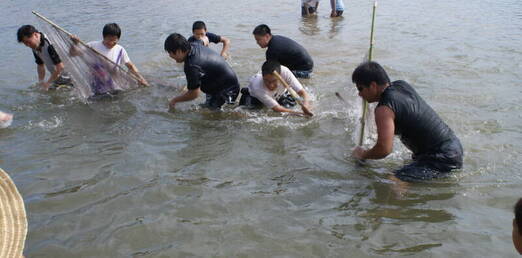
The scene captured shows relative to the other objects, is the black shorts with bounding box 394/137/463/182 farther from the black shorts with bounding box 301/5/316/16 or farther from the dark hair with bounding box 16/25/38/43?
the black shorts with bounding box 301/5/316/16

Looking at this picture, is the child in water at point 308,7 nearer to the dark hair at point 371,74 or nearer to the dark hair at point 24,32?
the dark hair at point 24,32

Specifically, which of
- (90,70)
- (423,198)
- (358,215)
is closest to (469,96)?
(423,198)

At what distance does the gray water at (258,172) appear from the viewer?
132 inches

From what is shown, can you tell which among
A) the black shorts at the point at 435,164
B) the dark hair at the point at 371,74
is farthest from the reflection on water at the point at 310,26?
the dark hair at the point at 371,74

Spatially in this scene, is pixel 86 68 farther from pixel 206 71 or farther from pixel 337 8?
pixel 337 8

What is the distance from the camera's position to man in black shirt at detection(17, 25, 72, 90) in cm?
598

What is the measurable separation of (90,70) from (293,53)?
9.79ft

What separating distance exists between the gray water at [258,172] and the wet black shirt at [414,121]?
42cm

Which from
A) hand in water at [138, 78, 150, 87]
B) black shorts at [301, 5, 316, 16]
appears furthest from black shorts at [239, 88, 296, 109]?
black shorts at [301, 5, 316, 16]

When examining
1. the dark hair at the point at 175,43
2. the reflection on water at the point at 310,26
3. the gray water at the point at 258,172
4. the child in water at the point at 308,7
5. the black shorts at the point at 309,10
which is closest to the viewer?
the gray water at the point at 258,172

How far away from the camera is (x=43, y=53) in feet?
21.0

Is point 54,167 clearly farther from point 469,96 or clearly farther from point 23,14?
point 23,14

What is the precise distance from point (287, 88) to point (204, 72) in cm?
109

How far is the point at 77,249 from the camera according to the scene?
10.8ft
